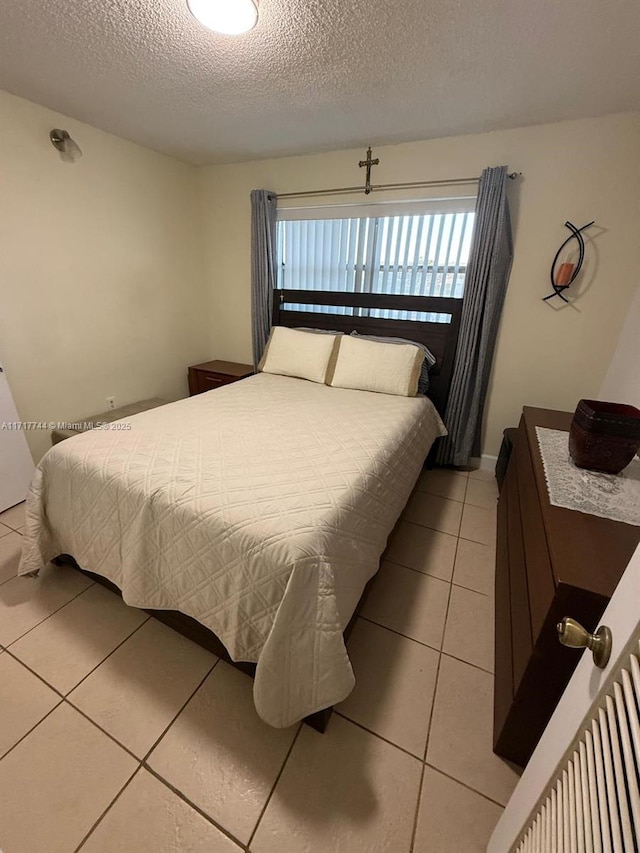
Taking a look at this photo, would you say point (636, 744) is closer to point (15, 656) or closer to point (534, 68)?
point (15, 656)

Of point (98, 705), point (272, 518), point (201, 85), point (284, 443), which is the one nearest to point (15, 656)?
point (98, 705)

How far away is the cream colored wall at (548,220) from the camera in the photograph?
6.89ft

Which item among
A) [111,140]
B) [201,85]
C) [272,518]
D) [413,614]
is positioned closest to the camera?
[272,518]

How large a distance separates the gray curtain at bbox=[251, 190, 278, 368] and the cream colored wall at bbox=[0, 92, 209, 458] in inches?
28.9

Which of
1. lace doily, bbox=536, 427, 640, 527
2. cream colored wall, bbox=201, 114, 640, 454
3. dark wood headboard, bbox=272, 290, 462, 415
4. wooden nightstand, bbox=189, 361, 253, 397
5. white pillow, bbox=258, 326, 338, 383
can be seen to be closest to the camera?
lace doily, bbox=536, 427, 640, 527

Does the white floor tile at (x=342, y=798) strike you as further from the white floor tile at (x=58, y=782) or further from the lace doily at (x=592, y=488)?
the lace doily at (x=592, y=488)

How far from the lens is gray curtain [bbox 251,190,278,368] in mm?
2984

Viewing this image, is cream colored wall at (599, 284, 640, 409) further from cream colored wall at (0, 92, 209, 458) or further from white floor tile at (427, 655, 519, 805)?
cream colored wall at (0, 92, 209, 458)

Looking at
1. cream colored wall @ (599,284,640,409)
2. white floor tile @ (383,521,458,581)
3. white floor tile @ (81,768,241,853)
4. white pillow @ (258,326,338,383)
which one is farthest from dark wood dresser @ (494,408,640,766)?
white pillow @ (258,326,338,383)

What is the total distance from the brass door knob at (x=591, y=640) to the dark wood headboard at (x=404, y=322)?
232cm

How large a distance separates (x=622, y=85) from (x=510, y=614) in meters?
2.54

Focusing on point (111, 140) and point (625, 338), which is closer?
point (625, 338)

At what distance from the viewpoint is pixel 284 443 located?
1.68 m

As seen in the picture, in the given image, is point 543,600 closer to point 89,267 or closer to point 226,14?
point 226,14
